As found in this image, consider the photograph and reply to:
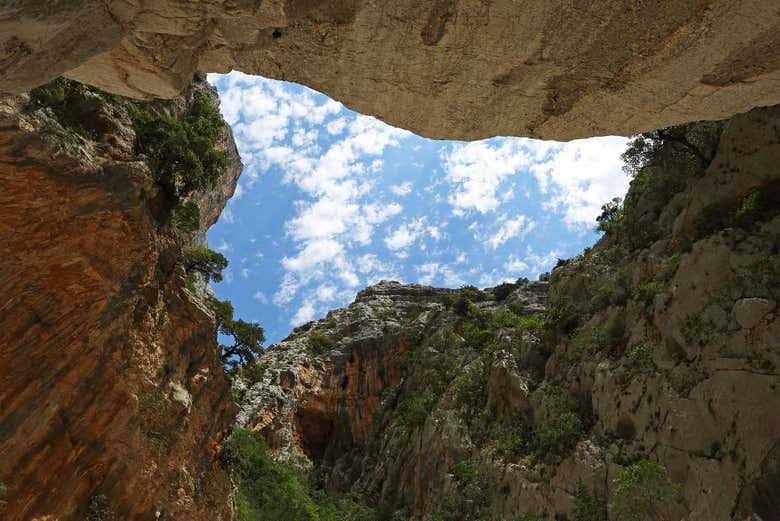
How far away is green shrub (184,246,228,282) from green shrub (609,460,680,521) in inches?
834

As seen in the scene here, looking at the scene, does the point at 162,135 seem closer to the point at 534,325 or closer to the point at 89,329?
the point at 89,329

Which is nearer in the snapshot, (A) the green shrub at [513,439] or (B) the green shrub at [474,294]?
(A) the green shrub at [513,439]

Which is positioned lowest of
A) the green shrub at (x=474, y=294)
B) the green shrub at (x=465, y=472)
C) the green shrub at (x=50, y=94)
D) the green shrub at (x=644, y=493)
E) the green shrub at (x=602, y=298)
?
the green shrub at (x=644, y=493)

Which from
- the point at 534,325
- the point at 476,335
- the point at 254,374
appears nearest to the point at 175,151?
the point at 534,325

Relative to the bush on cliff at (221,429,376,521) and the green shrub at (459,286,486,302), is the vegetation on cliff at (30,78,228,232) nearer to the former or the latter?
the bush on cliff at (221,429,376,521)

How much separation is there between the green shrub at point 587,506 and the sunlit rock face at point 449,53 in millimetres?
14327

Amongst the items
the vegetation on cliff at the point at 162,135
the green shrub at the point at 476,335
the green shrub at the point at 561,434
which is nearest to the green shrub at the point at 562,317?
the green shrub at the point at 561,434

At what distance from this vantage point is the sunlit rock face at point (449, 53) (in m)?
4.41

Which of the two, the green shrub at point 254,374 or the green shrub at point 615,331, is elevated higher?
the green shrub at point 254,374

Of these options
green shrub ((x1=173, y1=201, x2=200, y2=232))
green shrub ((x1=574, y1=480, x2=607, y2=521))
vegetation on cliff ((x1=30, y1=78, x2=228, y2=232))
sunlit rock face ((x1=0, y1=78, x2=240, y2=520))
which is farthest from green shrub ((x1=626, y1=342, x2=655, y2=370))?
green shrub ((x1=173, y1=201, x2=200, y2=232))

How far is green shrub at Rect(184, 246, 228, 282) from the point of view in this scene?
28.1 metres

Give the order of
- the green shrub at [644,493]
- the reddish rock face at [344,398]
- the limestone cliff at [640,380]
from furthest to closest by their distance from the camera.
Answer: the reddish rock face at [344,398]
the green shrub at [644,493]
the limestone cliff at [640,380]

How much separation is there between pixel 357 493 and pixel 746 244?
3001 centimetres

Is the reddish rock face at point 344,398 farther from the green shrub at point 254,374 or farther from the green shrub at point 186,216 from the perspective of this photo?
the green shrub at point 186,216
